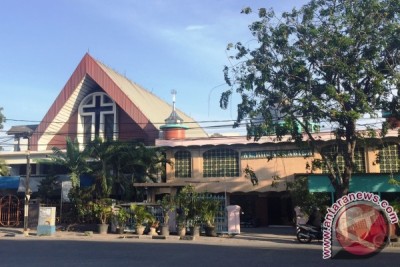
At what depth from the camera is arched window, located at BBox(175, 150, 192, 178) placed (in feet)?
81.5

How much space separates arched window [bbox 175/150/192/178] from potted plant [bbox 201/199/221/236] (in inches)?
215

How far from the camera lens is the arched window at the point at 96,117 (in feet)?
93.0

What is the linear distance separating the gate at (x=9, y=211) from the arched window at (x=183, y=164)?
31.1 feet

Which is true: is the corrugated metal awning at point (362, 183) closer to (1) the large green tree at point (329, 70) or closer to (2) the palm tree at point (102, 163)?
(1) the large green tree at point (329, 70)

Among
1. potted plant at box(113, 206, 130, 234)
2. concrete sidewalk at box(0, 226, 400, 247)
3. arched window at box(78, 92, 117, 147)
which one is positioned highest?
arched window at box(78, 92, 117, 147)

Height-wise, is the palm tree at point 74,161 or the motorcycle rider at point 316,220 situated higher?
the palm tree at point 74,161

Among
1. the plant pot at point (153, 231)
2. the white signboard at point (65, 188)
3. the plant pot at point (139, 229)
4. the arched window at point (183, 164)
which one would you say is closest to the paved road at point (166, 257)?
the plant pot at point (139, 229)

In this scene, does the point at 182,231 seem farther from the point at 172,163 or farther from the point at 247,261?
the point at 247,261

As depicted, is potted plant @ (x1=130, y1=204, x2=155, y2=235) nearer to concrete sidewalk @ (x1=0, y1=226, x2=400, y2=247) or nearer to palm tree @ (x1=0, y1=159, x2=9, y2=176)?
concrete sidewalk @ (x1=0, y1=226, x2=400, y2=247)

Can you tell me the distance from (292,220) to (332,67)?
36.4ft

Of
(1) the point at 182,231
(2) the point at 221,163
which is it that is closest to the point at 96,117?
(2) the point at 221,163

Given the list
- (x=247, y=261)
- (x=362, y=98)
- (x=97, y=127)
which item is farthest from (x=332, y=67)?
(x=97, y=127)

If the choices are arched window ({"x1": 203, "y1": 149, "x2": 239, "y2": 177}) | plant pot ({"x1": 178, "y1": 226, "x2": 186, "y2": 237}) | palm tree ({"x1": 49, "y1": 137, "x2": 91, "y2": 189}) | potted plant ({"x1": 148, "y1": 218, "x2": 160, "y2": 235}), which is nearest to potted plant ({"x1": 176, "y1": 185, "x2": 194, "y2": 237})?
plant pot ({"x1": 178, "y1": 226, "x2": 186, "y2": 237})

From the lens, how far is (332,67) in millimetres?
15812
